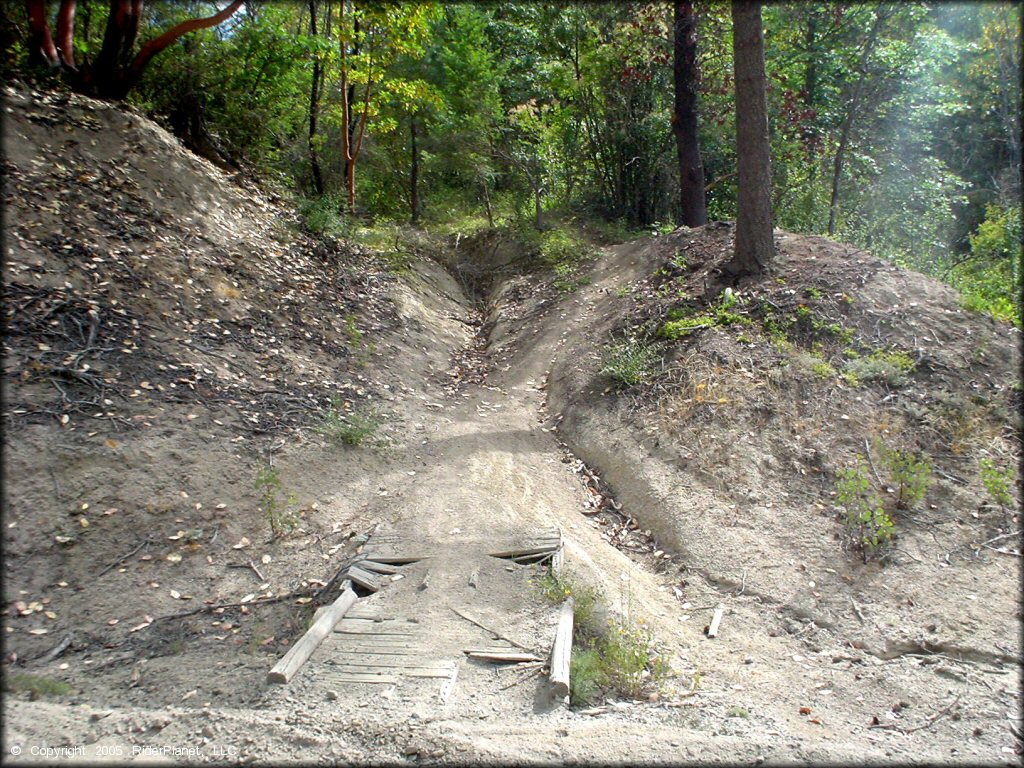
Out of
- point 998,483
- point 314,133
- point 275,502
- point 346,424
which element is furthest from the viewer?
point 314,133

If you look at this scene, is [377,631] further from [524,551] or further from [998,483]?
[998,483]

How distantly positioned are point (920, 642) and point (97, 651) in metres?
5.44

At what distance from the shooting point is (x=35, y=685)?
3.91 m

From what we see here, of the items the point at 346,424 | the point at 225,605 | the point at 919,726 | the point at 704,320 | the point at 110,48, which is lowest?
the point at 919,726

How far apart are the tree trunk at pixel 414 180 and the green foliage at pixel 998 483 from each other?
41.8 ft

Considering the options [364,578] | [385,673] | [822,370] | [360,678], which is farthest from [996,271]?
[360,678]

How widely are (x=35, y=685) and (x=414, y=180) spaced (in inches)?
537

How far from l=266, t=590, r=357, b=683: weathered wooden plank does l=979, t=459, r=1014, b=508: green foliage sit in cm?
516

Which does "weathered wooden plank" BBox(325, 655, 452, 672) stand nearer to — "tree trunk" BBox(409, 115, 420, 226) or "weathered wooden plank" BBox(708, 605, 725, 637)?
"weathered wooden plank" BBox(708, 605, 725, 637)

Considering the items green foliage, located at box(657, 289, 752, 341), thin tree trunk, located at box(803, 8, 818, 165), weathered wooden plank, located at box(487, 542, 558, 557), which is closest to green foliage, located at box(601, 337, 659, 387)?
green foliage, located at box(657, 289, 752, 341)

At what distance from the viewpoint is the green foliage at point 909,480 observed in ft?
18.9

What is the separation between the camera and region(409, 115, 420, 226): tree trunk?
15344mm

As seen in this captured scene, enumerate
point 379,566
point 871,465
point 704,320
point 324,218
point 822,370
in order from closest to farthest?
point 379,566
point 871,465
point 822,370
point 704,320
point 324,218

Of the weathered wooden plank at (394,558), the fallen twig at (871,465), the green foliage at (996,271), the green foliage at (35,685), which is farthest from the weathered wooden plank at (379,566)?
the green foliage at (996,271)
